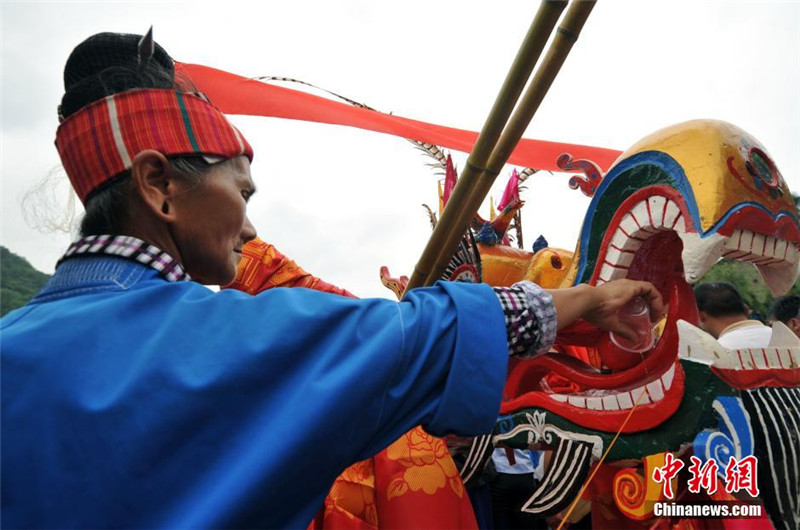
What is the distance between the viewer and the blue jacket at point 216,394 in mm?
917

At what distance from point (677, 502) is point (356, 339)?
1.40m

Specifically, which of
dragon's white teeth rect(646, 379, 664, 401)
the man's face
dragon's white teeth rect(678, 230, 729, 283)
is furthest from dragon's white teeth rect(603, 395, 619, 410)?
the man's face

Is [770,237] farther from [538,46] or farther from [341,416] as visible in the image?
[341,416]

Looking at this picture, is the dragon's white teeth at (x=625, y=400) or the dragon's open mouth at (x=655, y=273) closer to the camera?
the dragon's open mouth at (x=655, y=273)

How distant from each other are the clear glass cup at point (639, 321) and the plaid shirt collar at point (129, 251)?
1023mm

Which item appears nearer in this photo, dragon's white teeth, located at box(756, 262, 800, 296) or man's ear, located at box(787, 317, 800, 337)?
dragon's white teeth, located at box(756, 262, 800, 296)

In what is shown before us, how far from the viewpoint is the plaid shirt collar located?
1136mm

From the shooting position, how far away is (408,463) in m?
2.59

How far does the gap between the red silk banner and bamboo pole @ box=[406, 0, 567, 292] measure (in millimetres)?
842

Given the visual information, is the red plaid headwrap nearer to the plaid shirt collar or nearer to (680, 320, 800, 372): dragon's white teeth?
the plaid shirt collar

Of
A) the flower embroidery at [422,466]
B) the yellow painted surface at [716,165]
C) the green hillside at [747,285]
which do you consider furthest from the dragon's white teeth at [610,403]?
the green hillside at [747,285]

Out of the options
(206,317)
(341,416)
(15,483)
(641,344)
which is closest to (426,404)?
(341,416)

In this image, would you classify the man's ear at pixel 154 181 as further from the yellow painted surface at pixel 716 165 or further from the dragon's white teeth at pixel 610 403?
the dragon's white teeth at pixel 610 403

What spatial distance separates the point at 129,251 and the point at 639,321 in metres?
1.21
